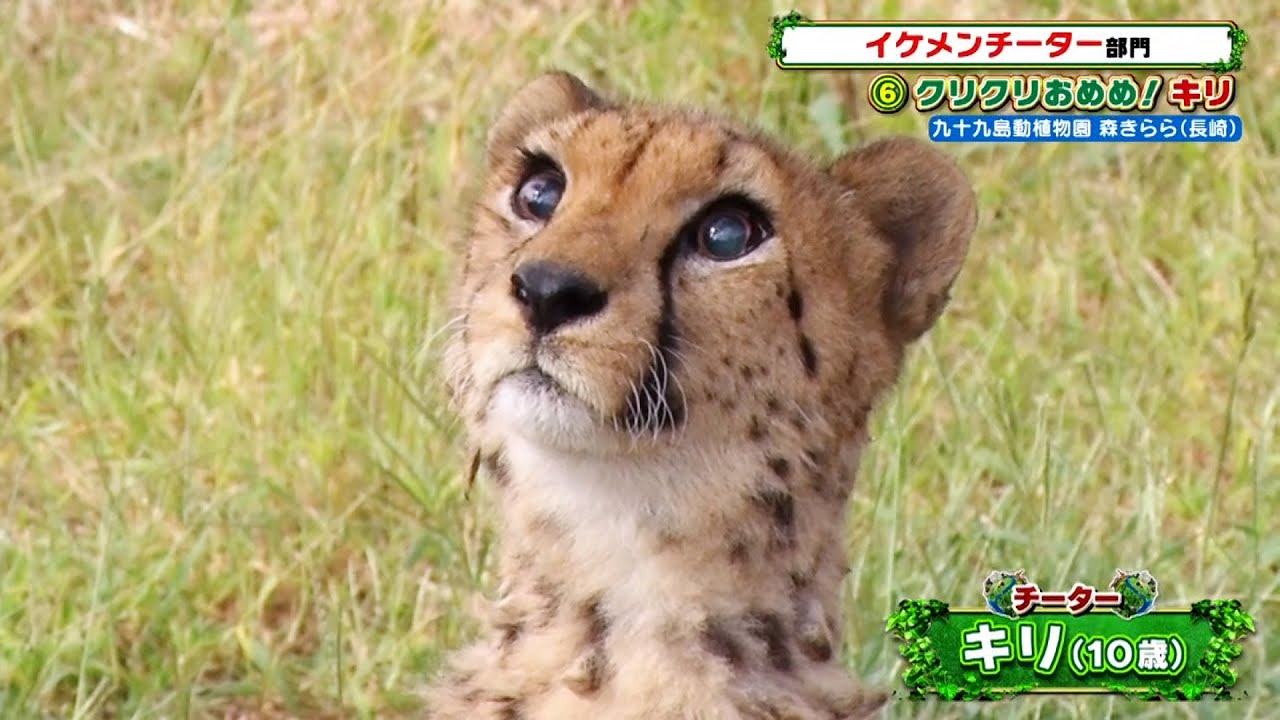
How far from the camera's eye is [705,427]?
2.26 metres

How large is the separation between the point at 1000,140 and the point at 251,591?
131 cm

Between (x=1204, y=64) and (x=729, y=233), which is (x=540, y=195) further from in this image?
(x=1204, y=64)

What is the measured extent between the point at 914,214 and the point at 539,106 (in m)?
0.43

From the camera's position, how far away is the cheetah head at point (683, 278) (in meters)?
2.14

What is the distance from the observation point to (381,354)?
3.69 meters

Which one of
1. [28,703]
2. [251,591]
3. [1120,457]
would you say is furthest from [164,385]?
[1120,457]

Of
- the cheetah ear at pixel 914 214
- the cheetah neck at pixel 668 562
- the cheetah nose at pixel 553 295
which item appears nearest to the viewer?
the cheetah nose at pixel 553 295

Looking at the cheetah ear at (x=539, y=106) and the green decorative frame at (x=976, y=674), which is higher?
the cheetah ear at (x=539, y=106)

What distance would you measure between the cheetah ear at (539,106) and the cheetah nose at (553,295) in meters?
0.47

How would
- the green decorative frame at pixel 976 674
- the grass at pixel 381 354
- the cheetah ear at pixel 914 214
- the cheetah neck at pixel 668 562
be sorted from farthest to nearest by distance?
1. the grass at pixel 381 354
2. the green decorative frame at pixel 976 674
3. the cheetah ear at pixel 914 214
4. the cheetah neck at pixel 668 562

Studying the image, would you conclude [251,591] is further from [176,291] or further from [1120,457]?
[1120,457]
